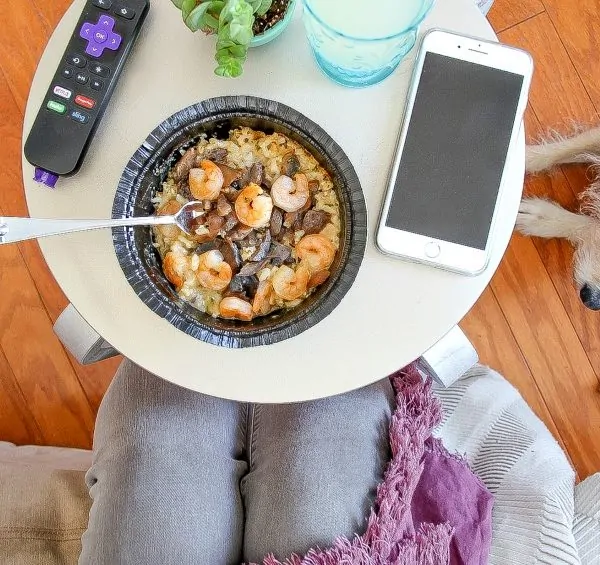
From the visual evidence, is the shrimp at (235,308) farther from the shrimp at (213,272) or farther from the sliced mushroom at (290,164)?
the sliced mushroom at (290,164)

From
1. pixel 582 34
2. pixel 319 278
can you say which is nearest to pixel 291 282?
pixel 319 278

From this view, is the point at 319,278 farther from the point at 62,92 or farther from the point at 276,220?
the point at 62,92

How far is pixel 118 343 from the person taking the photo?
2.17 ft

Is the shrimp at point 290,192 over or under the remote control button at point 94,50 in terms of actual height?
under

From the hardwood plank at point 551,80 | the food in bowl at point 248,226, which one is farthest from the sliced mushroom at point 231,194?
the hardwood plank at point 551,80

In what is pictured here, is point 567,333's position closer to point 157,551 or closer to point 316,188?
point 316,188

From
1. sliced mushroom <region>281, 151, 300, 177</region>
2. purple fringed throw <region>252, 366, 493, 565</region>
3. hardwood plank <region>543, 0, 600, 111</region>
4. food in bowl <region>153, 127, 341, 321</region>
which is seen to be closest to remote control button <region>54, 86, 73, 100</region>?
food in bowl <region>153, 127, 341, 321</region>

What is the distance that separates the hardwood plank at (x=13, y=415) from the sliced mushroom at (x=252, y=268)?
69cm

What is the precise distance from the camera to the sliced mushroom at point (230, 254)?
2.14 feet

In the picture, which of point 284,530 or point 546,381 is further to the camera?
point 546,381

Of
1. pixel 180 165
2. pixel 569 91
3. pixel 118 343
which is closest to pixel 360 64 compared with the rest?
pixel 180 165

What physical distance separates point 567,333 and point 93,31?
0.92 metres

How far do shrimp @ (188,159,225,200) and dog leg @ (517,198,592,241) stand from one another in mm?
635

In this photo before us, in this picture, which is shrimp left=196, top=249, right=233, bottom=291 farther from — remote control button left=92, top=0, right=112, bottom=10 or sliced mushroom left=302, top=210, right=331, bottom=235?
remote control button left=92, top=0, right=112, bottom=10
